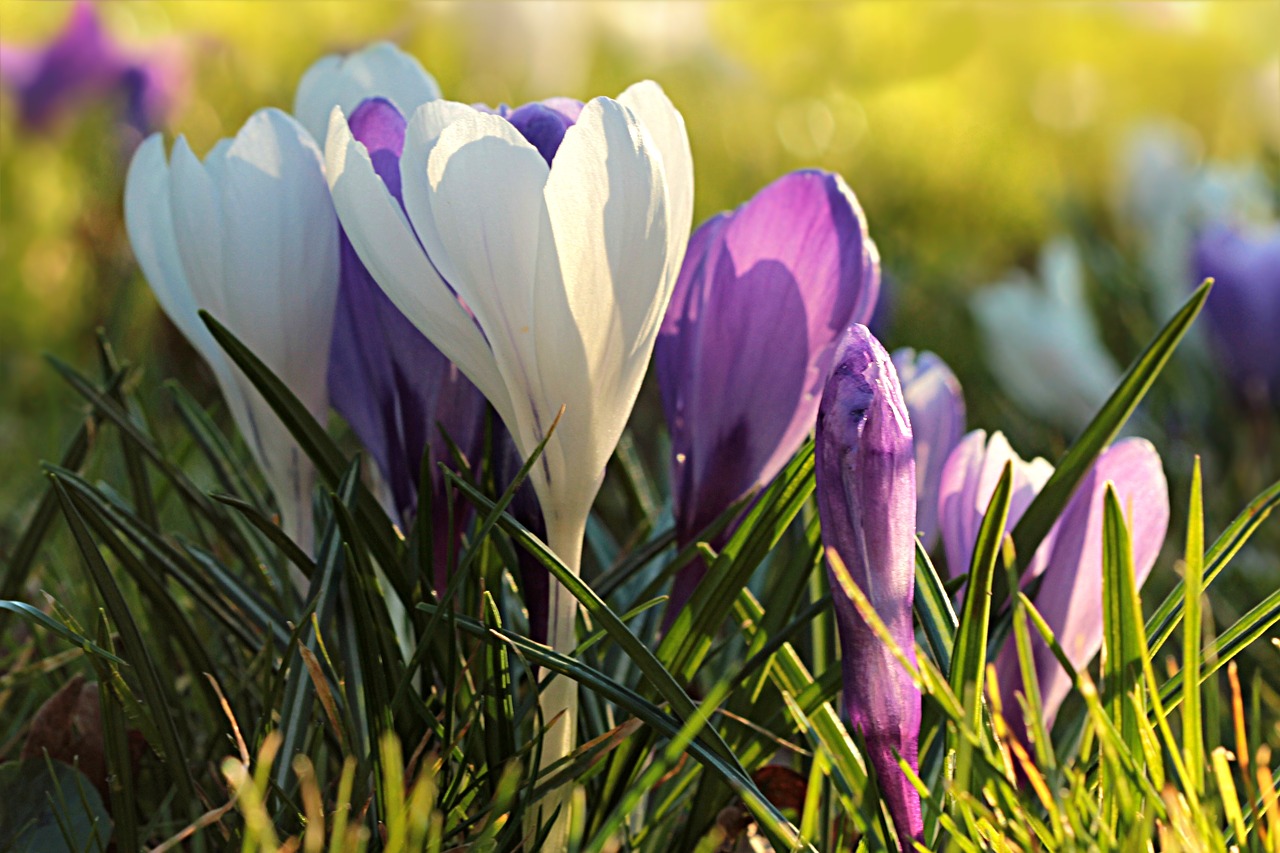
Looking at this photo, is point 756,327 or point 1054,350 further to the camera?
point 1054,350

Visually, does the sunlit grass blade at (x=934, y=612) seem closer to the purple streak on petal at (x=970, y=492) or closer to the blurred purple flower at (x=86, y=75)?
the purple streak on petal at (x=970, y=492)

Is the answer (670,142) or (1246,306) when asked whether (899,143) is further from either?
(670,142)

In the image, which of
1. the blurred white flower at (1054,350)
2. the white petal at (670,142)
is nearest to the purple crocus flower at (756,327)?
the white petal at (670,142)

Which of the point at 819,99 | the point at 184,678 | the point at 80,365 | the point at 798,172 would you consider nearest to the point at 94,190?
the point at 80,365

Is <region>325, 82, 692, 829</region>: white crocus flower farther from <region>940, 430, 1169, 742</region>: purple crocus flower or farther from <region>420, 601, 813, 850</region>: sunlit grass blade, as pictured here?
<region>940, 430, 1169, 742</region>: purple crocus flower

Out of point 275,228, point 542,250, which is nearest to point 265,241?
point 275,228

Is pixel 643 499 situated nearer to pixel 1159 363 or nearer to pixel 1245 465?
pixel 1159 363

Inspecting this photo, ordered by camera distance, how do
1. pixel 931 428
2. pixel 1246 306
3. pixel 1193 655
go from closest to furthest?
pixel 1193 655 < pixel 931 428 < pixel 1246 306
